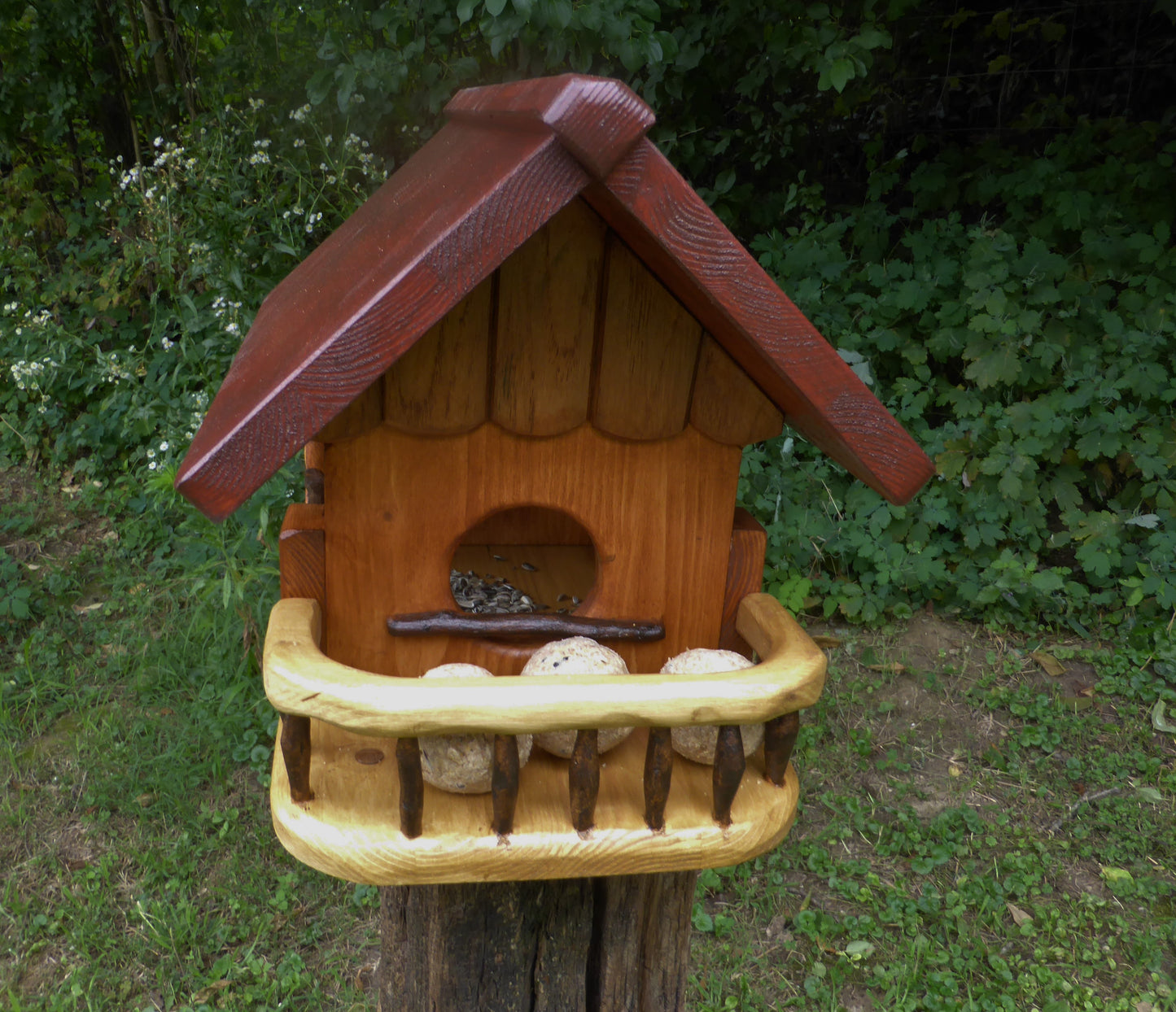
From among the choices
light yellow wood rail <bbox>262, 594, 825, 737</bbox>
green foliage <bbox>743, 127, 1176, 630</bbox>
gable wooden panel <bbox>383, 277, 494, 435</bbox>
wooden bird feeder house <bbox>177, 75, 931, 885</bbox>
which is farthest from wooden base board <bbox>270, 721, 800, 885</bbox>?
green foliage <bbox>743, 127, 1176, 630</bbox>

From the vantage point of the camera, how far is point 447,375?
1.28 meters

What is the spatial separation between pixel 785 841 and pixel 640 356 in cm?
237

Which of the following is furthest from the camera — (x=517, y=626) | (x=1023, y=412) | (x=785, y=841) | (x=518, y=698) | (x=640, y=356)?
(x=1023, y=412)

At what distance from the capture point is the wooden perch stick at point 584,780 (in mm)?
1155

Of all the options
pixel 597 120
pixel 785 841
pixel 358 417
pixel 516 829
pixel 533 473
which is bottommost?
pixel 785 841

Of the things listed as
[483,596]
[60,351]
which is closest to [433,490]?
[483,596]

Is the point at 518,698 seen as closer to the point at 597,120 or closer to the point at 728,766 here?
the point at 728,766

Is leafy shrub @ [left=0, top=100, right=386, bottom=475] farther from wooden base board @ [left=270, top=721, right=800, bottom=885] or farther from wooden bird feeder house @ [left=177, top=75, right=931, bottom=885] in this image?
wooden base board @ [left=270, top=721, right=800, bottom=885]

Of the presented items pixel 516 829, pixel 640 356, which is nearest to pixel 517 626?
pixel 516 829

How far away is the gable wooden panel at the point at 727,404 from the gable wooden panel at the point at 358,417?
17.1 inches

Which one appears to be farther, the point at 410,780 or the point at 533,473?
the point at 533,473

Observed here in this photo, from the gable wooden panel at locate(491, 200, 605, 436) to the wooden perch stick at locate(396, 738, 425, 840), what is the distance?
18.2 inches

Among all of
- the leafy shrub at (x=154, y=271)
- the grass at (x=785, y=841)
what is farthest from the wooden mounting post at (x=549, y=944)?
the leafy shrub at (x=154, y=271)

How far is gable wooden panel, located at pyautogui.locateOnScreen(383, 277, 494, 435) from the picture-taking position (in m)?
1.25
